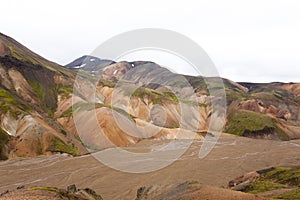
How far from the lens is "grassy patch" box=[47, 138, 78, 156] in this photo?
2458 inches

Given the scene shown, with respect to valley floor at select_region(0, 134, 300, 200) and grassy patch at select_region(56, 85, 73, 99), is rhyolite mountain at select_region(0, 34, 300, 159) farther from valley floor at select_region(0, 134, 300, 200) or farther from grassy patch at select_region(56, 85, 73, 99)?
valley floor at select_region(0, 134, 300, 200)

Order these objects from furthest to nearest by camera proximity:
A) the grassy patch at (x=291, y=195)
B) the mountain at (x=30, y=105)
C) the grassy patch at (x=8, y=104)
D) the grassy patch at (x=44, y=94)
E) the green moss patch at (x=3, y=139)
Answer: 1. the grassy patch at (x=44, y=94)
2. the grassy patch at (x=8, y=104)
3. the mountain at (x=30, y=105)
4. the green moss patch at (x=3, y=139)
5. the grassy patch at (x=291, y=195)

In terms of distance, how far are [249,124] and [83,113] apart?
51897 millimetres

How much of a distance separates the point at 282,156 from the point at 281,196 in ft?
98.6

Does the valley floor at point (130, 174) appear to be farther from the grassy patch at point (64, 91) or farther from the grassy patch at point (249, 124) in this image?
the grassy patch at point (249, 124)

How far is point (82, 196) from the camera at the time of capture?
21234 mm

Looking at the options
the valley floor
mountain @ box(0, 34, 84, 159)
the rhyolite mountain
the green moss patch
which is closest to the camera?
the valley floor

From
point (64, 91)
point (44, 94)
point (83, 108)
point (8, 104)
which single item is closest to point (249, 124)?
point (83, 108)

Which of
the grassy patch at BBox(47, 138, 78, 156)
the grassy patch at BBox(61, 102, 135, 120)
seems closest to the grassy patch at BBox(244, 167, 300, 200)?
the grassy patch at BBox(47, 138, 78, 156)

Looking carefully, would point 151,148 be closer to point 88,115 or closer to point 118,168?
point 118,168

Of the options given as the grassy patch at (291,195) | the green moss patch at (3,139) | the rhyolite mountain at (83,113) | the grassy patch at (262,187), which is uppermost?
the grassy patch at (291,195)

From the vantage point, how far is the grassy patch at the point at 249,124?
346ft

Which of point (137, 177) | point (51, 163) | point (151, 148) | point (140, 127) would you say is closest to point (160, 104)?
point (140, 127)

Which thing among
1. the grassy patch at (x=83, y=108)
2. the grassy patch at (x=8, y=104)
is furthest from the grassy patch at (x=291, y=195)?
Answer: the grassy patch at (x=83, y=108)
